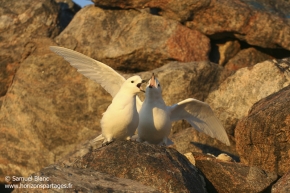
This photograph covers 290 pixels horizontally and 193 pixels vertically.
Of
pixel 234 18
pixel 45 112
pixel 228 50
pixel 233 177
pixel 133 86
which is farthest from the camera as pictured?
pixel 228 50

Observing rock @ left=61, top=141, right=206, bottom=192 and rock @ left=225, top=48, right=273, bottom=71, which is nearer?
rock @ left=61, top=141, right=206, bottom=192

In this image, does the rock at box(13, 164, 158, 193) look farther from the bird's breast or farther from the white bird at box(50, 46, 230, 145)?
the white bird at box(50, 46, 230, 145)

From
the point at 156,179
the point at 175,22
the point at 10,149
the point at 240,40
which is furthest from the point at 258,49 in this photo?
the point at 156,179

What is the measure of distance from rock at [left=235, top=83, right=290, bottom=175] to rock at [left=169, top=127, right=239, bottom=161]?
78.7 inches

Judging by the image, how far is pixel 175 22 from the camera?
59.3 ft

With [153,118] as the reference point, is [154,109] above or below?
above

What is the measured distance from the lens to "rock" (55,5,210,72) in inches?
693

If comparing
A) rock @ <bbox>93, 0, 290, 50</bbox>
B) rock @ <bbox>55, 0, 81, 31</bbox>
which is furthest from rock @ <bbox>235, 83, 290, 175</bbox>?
rock @ <bbox>55, 0, 81, 31</bbox>

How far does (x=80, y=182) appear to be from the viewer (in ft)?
30.3

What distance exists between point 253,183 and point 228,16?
749cm

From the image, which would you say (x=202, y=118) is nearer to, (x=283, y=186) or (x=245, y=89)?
(x=245, y=89)

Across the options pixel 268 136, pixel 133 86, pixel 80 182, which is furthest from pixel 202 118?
pixel 80 182

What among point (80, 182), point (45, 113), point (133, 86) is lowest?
point (45, 113)

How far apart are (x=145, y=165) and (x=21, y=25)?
10.8 meters
